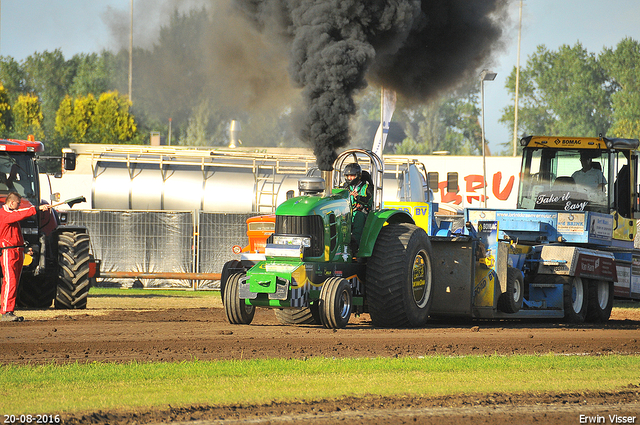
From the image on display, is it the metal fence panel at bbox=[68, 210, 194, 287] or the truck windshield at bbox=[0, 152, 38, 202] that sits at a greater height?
the truck windshield at bbox=[0, 152, 38, 202]

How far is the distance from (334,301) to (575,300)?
591cm

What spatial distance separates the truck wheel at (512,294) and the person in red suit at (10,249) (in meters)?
7.26

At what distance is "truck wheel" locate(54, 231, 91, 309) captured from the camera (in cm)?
1366

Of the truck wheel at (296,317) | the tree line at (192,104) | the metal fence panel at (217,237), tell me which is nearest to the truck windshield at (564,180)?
the truck wheel at (296,317)

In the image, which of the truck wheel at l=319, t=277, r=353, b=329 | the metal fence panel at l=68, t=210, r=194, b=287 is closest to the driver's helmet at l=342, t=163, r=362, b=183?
the truck wheel at l=319, t=277, r=353, b=329

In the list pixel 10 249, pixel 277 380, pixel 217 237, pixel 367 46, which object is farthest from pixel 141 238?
pixel 277 380

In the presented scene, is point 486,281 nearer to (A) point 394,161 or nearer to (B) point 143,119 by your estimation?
(A) point 394,161

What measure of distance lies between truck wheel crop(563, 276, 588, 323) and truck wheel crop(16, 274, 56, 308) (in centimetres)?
893

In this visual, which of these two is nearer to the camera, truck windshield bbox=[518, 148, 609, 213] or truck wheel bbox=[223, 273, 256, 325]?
truck wheel bbox=[223, 273, 256, 325]

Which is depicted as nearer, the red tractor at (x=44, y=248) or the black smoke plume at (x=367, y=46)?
the black smoke plume at (x=367, y=46)

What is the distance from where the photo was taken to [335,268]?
35.5 ft

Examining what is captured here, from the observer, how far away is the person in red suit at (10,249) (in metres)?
11.4

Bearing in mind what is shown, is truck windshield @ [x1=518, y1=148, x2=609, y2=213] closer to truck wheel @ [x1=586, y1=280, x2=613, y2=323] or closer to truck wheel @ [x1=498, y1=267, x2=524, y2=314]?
truck wheel @ [x1=586, y1=280, x2=613, y2=323]

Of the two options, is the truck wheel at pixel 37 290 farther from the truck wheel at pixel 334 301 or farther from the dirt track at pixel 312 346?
the truck wheel at pixel 334 301
